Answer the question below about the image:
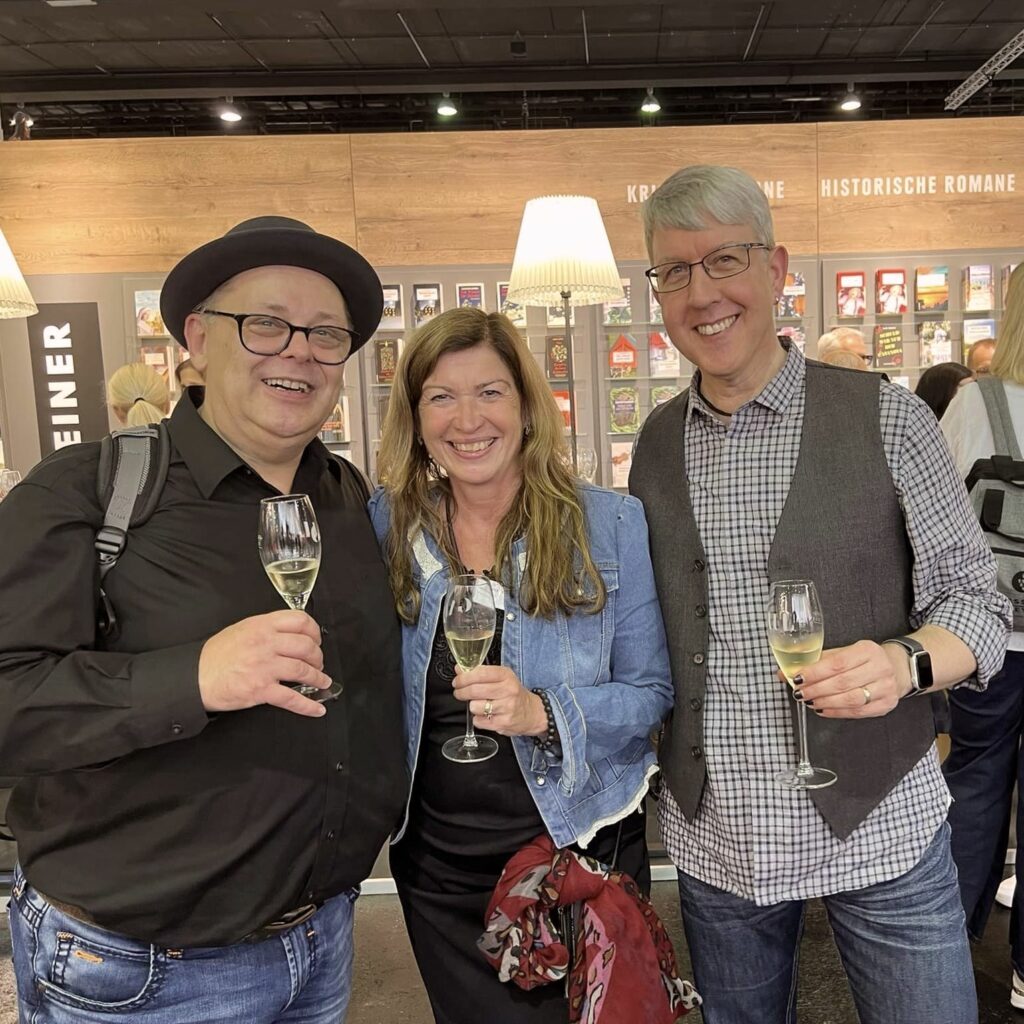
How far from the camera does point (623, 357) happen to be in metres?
6.43

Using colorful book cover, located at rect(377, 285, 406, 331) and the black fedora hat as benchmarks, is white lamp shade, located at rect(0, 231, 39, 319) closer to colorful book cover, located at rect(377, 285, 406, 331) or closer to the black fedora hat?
colorful book cover, located at rect(377, 285, 406, 331)

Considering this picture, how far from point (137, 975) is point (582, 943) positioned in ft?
2.39

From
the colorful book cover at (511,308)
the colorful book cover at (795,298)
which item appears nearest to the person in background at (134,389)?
the colorful book cover at (511,308)

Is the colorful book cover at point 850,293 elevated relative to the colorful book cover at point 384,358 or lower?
elevated

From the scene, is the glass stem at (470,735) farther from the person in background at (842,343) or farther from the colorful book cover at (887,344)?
the colorful book cover at (887,344)

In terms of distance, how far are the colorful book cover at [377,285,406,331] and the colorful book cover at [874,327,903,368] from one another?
3.29 m

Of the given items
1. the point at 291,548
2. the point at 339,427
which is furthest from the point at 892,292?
the point at 291,548

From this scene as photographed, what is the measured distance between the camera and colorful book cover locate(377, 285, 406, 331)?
6496 millimetres

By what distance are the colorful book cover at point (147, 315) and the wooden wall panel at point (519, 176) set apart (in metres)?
1.54

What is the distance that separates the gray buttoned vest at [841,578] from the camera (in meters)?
1.62

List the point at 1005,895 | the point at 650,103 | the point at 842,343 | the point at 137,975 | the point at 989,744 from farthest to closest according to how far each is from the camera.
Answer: the point at 650,103
the point at 842,343
the point at 1005,895
the point at 989,744
the point at 137,975

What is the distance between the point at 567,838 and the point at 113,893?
2.51 feet

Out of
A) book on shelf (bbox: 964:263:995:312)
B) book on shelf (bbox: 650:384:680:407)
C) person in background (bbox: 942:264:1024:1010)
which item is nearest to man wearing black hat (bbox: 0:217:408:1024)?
person in background (bbox: 942:264:1024:1010)

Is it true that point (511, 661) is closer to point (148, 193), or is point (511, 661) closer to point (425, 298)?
point (425, 298)
